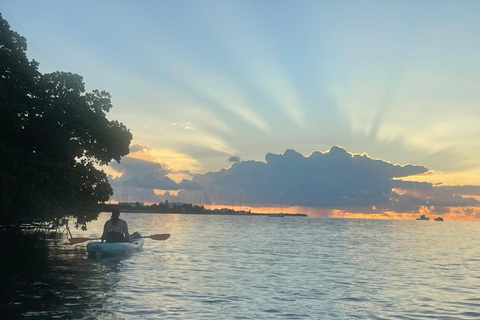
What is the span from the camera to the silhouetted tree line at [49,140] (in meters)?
31.2

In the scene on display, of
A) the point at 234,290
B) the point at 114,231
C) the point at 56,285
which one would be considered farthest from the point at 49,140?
the point at 234,290

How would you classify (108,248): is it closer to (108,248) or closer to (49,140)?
(108,248)

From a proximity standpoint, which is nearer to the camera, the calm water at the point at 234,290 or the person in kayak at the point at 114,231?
the calm water at the point at 234,290

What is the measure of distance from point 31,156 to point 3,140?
336 centimetres

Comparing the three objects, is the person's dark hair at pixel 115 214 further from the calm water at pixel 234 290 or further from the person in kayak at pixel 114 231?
the calm water at pixel 234 290

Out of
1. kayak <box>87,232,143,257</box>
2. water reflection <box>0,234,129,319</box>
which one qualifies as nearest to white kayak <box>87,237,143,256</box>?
kayak <box>87,232,143,257</box>

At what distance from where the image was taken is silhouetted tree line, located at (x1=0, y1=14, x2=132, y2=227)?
31250mm

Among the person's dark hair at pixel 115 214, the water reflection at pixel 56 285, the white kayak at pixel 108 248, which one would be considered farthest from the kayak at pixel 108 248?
Result: the person's dark hair at pixel 115 214

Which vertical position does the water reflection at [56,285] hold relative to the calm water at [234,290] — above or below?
above

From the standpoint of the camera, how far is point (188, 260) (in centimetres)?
3609

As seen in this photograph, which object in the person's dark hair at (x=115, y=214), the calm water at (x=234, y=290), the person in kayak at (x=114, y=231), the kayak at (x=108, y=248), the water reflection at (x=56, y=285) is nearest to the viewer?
the water reflection at (x=56, y=285)

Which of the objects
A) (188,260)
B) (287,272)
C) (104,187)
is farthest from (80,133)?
(287,272)

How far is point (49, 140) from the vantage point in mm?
37312

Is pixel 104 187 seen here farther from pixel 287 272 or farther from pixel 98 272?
pixel 287 272
